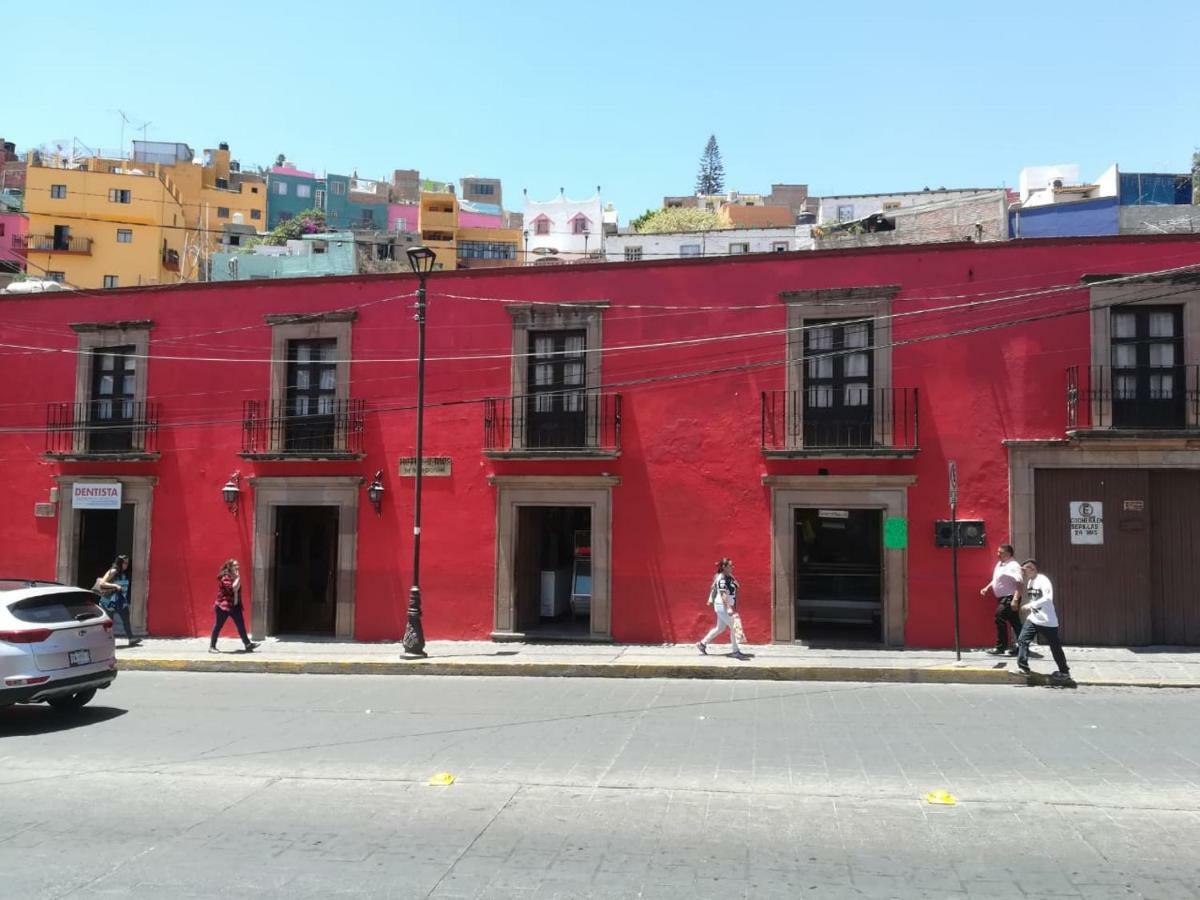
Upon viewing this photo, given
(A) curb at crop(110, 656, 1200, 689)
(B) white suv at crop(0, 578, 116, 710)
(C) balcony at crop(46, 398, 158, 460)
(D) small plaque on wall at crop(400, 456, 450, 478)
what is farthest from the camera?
(C) balcony at crop(46, 398, 158, 460)

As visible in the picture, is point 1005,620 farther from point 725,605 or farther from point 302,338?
point 302,338

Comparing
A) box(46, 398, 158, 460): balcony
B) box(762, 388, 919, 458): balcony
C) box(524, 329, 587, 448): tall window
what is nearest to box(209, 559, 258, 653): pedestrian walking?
box(46, 398, 158, 460): balcony

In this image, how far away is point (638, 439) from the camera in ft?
51.7

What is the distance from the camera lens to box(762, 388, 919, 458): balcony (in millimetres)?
14703

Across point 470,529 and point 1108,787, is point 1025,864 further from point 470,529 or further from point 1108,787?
point 470,529

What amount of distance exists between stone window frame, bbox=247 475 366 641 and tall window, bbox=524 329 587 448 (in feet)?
11.2

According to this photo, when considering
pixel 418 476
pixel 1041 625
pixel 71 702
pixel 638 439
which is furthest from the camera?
pixel 638 439

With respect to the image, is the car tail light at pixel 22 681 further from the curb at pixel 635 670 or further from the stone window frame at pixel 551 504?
the stone window frame at pixel 551 504

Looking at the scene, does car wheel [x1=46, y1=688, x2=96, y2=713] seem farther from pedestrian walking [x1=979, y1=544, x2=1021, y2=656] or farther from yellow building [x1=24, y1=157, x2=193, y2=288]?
yellow building [x1=24, y1=157, x2=193, y2=288]

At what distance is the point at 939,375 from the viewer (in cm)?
1470

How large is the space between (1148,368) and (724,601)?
7.30 m

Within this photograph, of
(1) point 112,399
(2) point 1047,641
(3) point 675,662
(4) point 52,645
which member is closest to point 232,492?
(1) point 112,399

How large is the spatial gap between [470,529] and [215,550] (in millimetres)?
5020

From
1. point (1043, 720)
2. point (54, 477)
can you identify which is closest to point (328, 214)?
point (54, 477)
